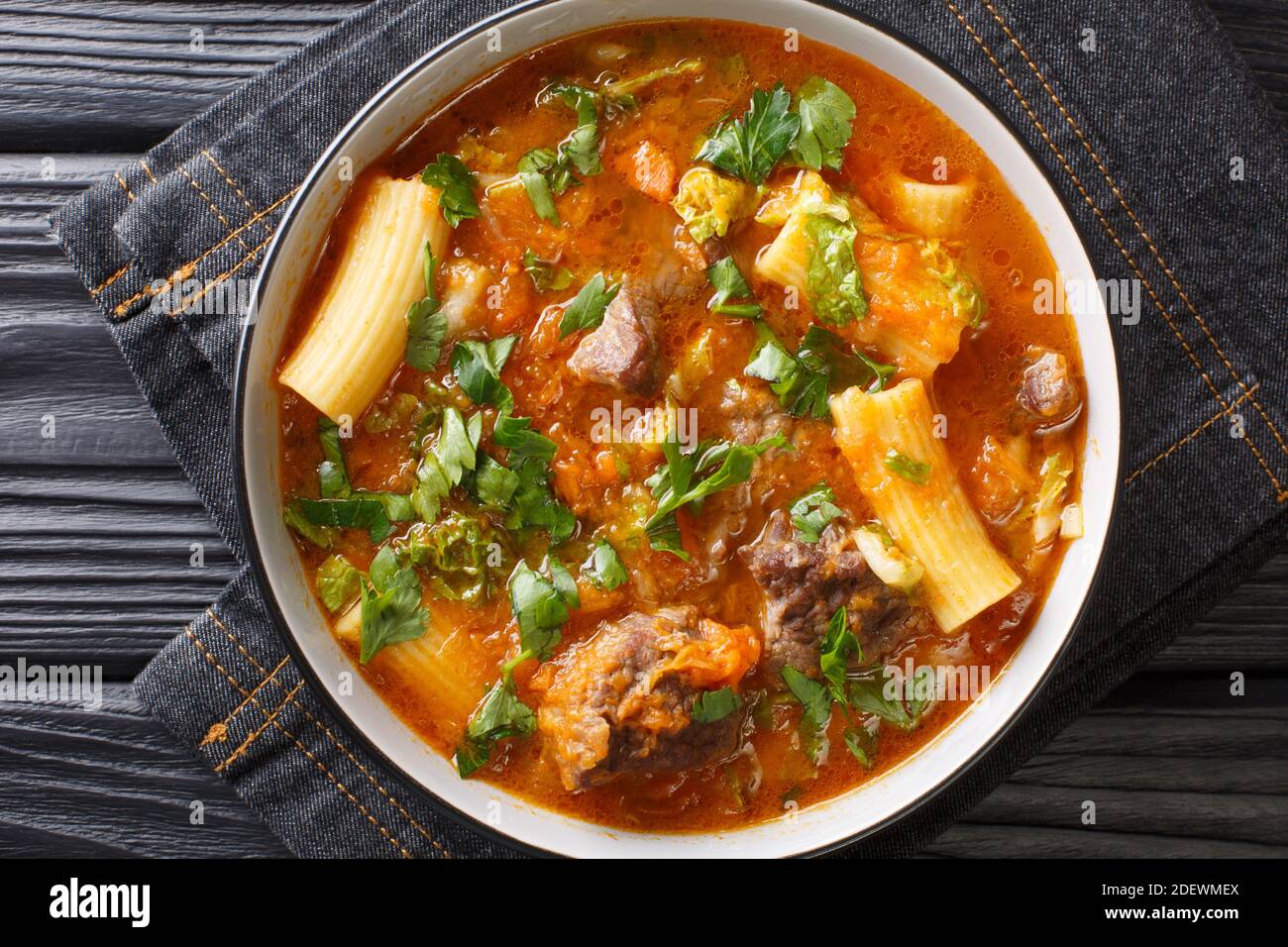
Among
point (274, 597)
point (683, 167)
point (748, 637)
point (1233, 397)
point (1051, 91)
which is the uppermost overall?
point (1051, 91)

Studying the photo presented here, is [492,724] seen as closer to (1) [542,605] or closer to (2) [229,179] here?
(1) [542,605]

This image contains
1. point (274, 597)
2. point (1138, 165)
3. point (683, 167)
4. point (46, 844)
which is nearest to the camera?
point (274, 597)

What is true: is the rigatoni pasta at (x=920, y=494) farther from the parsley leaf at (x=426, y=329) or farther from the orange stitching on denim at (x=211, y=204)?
the orange stitching on denim at (x=211, y=204)

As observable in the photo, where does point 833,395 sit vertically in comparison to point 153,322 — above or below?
below

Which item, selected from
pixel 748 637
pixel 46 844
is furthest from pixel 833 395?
pixel 46 844

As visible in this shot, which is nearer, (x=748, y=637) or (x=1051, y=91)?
(x=748, y=637)

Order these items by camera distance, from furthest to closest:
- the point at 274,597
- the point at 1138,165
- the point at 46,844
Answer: the point at 46,844, the point at 1138,165, the point at 274,597
